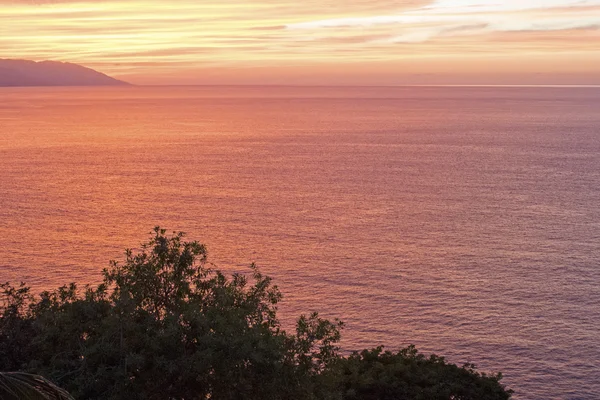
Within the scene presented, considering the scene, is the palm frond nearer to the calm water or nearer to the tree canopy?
the tree canopy

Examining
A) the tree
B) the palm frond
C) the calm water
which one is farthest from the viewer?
the calm water

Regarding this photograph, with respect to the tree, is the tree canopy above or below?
above

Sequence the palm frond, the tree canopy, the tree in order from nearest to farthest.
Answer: the palm frond < the tree canopy < the tree

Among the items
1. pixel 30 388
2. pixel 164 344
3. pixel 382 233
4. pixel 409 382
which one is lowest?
pixel 382 233

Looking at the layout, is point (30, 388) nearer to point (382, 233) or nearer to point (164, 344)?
point (164, 344)

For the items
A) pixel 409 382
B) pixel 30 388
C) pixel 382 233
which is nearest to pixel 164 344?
pixel 409 382

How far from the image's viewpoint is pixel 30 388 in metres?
8.40

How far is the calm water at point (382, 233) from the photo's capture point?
60938 mm

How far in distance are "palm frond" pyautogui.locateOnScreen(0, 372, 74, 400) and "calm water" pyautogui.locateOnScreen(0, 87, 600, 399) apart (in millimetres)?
47451

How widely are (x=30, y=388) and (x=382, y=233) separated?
81460 mm

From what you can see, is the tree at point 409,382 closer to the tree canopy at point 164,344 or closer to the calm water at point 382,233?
the tree canopy at point 164,344

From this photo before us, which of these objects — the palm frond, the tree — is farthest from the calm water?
the palm frond

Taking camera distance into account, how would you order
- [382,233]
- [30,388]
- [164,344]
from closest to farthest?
[30,388] < [164,344] < [382,233]

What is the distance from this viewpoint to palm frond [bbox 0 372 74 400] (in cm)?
834
